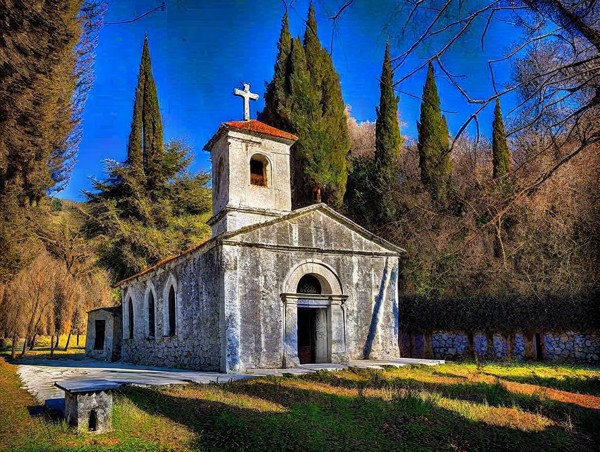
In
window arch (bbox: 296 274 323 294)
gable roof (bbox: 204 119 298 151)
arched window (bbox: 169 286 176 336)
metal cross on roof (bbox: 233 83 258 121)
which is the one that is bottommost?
arched window (bbox: 169 286 176 336)

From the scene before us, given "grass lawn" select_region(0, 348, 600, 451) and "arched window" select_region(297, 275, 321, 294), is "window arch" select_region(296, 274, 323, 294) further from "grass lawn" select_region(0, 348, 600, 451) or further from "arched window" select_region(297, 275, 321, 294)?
"grass lawn" select_region(0, 348, 600, 451)

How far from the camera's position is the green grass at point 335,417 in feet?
23.2

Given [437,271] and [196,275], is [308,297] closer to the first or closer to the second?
[196,275]

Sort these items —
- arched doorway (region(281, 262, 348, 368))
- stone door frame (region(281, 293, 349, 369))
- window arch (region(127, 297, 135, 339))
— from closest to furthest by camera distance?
stone door frame (region(281, 293, 349, 369))
arched doorway (region(281, 262, 348, 368))
window arch (region(127, 297, 135, 339))

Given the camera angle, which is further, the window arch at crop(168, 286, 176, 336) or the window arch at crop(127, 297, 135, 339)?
the window arch at crop(127, 297, 135, 339)

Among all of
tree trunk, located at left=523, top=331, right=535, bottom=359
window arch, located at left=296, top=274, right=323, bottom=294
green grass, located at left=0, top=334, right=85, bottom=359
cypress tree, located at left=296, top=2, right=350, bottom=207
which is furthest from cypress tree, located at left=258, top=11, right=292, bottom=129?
green grass, located at left=0, top=334, right=85, bottom=359

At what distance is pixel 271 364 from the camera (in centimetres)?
1541

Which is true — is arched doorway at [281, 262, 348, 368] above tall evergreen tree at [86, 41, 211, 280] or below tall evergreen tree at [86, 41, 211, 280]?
below

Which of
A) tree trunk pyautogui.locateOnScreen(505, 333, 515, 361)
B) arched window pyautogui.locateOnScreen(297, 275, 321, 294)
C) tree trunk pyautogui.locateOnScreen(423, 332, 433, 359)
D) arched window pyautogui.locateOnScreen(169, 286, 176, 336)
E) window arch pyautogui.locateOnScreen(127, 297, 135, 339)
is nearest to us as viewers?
arched window pyautogui.locateOnScreen(297, 275, 321, 294)

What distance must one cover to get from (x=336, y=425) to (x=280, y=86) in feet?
77.4

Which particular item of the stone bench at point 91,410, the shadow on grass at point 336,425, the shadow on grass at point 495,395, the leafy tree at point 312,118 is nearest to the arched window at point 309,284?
the shadow on grass at point 495,395

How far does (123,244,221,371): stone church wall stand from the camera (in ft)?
52.3

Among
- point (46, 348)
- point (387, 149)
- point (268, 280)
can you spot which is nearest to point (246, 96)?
point (268, 280)

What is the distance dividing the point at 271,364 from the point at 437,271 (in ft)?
40.1
